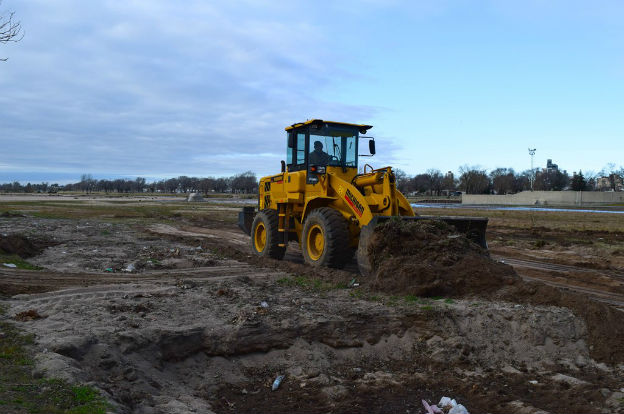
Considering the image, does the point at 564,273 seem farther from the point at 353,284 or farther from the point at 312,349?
the point at 312,349

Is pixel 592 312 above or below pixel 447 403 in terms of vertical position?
above

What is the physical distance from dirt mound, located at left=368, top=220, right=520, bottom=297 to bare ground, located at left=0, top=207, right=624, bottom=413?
0.32m

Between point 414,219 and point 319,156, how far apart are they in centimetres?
336

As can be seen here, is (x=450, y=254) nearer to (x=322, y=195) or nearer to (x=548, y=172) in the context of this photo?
(x=322, y=195)

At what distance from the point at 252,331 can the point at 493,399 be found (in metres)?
2.89

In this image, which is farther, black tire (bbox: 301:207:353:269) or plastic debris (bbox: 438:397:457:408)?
black tire (bbox: 301:207:353:269)

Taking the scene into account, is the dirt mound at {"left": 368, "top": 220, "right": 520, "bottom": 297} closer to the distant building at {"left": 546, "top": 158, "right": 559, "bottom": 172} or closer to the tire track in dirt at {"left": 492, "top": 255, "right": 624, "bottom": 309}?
the tire track in dirt at {"left": 492, "top": 255, "right": 624, "bottom": 309}

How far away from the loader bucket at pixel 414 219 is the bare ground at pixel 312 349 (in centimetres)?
76

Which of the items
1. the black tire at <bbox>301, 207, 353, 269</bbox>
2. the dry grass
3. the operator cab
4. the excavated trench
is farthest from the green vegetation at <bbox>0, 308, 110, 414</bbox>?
the dry grass

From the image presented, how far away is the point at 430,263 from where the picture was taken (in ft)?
27.9

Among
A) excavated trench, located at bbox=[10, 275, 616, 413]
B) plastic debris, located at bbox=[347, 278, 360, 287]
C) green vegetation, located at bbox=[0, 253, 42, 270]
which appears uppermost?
green vegetation, located at bbox=[0, 253, 42, 270]

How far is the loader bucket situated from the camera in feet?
30.3

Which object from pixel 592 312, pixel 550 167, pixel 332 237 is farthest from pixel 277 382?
pixel 550 167

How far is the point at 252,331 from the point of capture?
6.36 m
